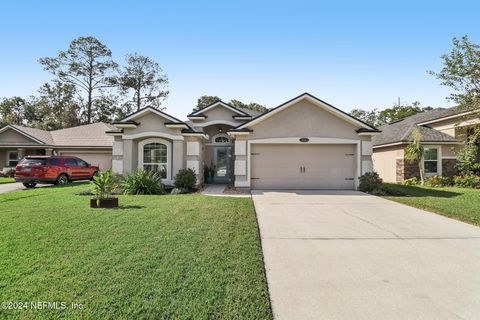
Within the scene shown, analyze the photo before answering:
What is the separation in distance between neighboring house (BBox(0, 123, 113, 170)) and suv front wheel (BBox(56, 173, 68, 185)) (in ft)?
16.1

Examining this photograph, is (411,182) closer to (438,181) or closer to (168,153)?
(438,181)

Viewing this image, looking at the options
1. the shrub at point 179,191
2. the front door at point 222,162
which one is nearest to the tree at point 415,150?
the front door at point 222,162

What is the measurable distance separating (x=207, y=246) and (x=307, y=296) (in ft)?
7.21

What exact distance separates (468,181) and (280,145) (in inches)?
445

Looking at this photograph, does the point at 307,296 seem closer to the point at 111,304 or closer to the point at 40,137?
the point at 111,304

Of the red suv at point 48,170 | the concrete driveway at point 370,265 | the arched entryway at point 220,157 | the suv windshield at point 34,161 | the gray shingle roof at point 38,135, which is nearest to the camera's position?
the concrete driveway at point 370,265

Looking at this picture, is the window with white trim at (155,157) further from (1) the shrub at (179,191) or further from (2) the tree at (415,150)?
(2) the tree at (415,150)

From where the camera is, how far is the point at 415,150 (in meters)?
16.5

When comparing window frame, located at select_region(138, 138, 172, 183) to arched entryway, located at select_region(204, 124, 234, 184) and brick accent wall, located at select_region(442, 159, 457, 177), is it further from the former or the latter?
brick accent wall, located at select_region(442, 159, 457, 177)

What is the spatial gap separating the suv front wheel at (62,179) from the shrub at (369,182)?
16.5 metres

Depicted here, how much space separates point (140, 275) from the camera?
4.11 metres

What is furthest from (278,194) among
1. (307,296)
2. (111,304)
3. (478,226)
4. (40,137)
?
(40,137)

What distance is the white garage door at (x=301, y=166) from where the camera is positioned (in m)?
14.0

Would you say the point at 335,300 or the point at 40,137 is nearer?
the point at 335,300
